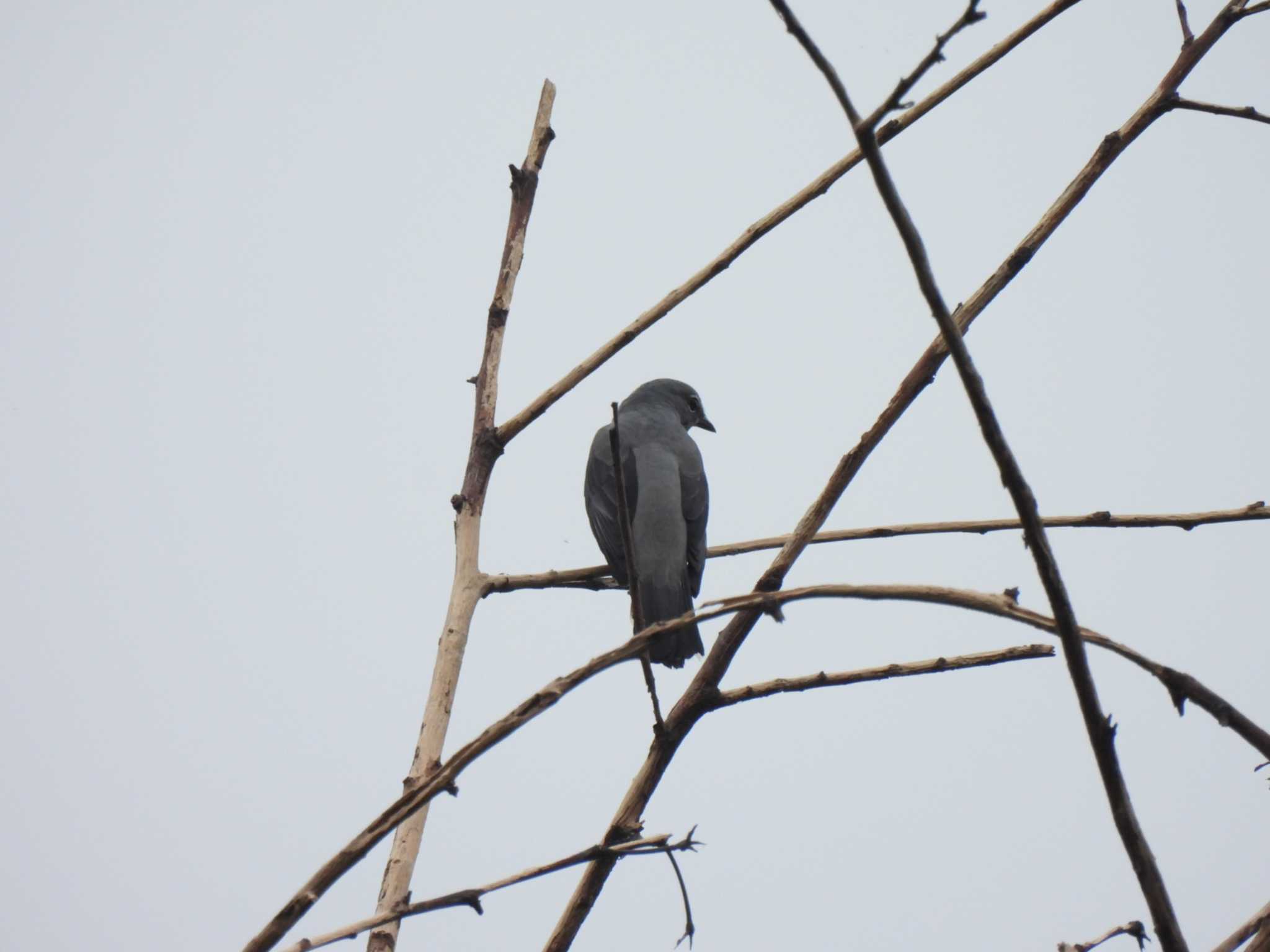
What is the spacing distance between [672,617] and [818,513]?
376 cm

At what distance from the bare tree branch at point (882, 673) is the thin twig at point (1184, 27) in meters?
1.50

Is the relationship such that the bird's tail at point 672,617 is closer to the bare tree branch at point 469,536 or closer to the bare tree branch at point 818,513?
the bare tree branch at point 469,536

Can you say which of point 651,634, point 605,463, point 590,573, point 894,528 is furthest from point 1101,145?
point 605,463

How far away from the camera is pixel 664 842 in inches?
65.6

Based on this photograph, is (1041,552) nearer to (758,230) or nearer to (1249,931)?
(1249,931)

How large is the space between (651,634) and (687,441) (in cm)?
580

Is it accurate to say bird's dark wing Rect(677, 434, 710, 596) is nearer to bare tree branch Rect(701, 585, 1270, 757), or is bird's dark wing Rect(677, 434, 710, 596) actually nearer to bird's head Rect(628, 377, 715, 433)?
bird's head Rect(628, 377, 715, 433)

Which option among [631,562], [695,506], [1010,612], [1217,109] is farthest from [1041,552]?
[695,506]

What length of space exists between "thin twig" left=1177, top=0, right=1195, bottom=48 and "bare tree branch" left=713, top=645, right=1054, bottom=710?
1504 mm

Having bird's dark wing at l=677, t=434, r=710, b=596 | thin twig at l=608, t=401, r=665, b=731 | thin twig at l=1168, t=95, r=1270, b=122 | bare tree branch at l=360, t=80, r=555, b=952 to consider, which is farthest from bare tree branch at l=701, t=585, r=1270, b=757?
bird's dark wing at l=677, t=434, r=710, b=596

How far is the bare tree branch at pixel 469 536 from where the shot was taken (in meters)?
2.21

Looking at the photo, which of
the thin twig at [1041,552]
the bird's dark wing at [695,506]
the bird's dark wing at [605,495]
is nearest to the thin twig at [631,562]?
the thin twig at [1041,552]

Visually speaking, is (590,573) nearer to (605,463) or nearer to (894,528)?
(894,528)

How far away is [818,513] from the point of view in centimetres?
207
